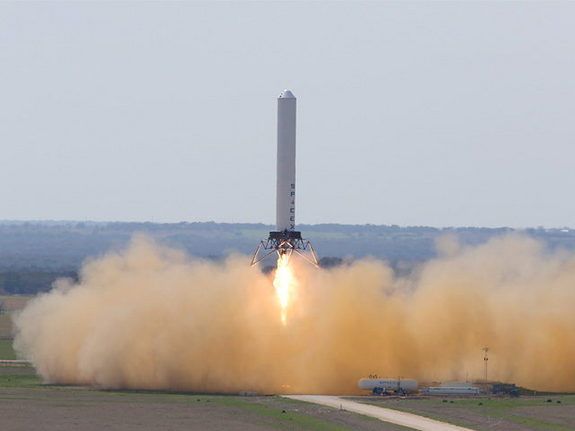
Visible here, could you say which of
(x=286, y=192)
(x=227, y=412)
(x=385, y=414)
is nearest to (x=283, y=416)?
(x=227, y=412)

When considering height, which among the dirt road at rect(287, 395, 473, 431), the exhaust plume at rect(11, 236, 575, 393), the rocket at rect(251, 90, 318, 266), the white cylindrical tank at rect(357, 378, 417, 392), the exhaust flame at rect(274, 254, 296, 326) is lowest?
the dirt road at rect(287, 395, 473, 431)

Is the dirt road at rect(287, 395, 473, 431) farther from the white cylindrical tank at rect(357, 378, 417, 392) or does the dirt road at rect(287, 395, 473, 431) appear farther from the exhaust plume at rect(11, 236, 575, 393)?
the exhaust plume at rect(11, 236, 575, 393)

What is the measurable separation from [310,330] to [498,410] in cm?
1080

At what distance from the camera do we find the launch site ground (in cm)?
5178

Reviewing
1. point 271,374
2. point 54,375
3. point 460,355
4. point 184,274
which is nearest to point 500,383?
point 460,355

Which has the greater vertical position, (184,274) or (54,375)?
(184,274)

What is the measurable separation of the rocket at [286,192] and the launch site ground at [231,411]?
7.48 meters

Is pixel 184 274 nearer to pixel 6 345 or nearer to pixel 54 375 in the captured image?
pixel 54 375

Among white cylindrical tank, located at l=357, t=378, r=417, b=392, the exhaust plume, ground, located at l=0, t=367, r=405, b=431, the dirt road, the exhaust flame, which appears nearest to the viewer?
ground, located at l=0, t=367, r=405, b=431

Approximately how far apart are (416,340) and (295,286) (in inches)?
219

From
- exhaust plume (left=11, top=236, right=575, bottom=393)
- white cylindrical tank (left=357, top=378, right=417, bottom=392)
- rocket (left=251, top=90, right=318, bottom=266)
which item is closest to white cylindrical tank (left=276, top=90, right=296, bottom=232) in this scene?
rocket (left=251, top=90, right=318, bottom=266)

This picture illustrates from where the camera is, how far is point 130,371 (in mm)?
65000

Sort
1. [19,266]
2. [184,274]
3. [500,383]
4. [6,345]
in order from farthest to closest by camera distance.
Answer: [19,266] → [6,345] → [184,274] → [500,383]

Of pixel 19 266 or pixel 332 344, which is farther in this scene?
pixel 19 266
